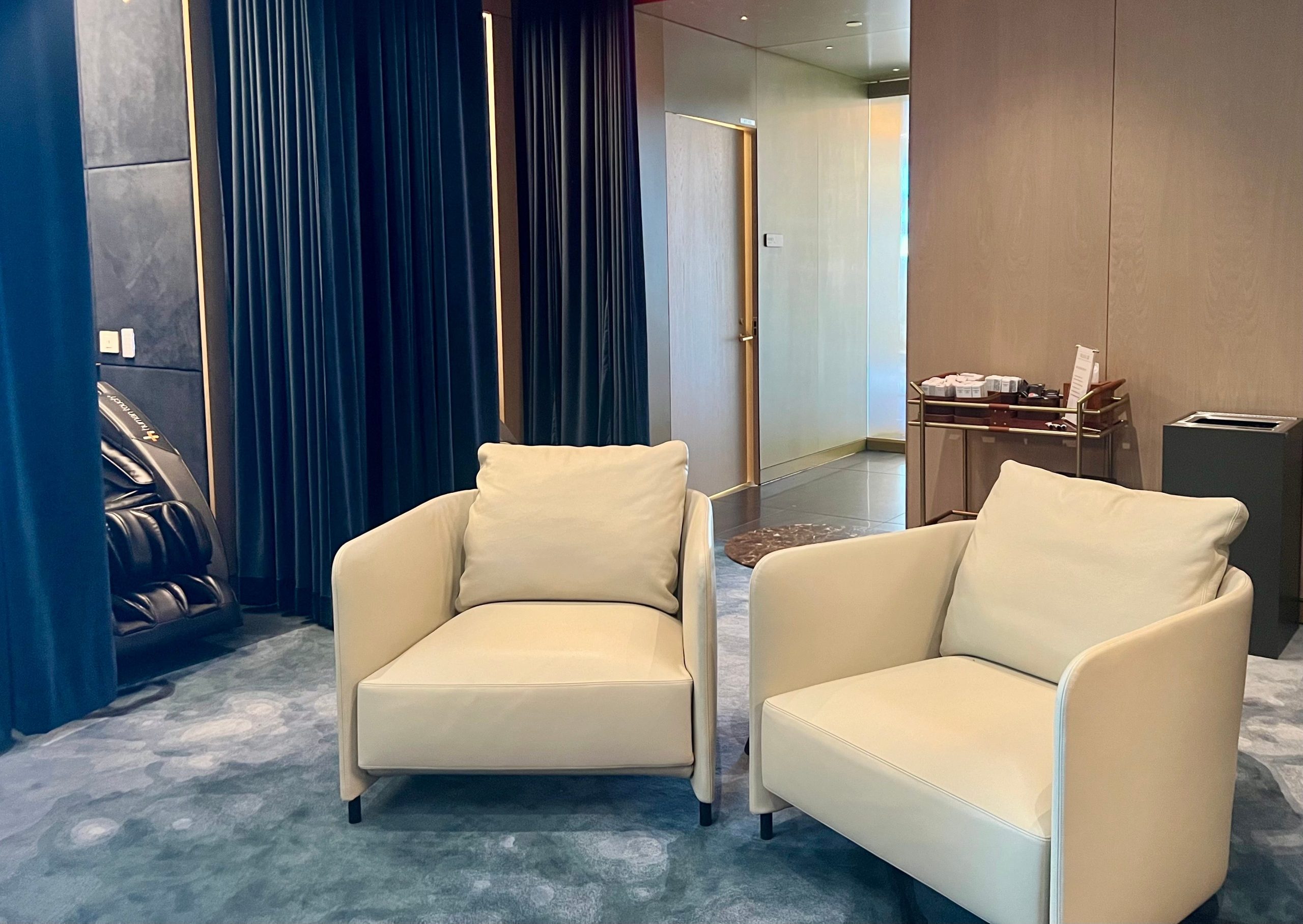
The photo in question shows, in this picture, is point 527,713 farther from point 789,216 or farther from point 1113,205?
point 789,216

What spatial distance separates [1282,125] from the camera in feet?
12.6

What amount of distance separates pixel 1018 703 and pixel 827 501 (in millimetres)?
4076

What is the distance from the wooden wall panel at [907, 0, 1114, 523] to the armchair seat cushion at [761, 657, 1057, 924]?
2404 millimetres

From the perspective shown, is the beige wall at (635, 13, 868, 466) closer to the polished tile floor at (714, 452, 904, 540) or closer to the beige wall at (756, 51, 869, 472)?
the beige wall at (756, 51, 869, 472)

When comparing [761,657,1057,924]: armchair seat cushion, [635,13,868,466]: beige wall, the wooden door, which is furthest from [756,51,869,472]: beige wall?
[761,657,1057,924]: armchair seat cushion

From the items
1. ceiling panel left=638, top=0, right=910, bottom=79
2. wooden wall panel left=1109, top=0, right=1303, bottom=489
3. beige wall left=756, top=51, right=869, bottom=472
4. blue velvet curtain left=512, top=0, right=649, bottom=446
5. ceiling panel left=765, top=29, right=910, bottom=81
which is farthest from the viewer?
beige wall left=756, top=51, right=869, bottom=472

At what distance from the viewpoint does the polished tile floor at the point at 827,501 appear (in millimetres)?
5719

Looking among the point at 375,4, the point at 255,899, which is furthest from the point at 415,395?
the point at 255,899

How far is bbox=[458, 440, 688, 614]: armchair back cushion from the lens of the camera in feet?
9.42

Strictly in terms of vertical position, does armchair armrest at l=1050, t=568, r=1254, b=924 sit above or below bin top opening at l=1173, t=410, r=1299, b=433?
below

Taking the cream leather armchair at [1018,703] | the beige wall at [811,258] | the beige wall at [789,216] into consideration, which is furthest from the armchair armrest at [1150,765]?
the beige wall at [811,258]

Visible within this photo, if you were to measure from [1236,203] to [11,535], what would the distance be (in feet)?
13.2

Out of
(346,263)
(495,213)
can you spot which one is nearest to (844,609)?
(346,263)

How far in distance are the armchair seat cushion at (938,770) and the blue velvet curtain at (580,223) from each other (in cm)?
287
